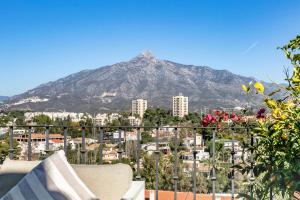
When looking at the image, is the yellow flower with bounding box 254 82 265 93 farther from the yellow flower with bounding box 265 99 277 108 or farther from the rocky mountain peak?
the rocky mountain peak

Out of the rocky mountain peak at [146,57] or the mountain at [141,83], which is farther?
the rocky mountain peak at [146,57]

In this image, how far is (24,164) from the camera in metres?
2.13

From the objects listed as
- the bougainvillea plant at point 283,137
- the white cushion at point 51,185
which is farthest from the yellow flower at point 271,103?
the white cushion at point 51,185

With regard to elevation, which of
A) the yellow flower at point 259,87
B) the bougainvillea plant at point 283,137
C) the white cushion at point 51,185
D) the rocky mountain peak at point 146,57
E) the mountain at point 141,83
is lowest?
the white cushion at point 51,185

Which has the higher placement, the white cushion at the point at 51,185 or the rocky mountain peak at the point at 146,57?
the rocky mountain peak at the point at 146,57

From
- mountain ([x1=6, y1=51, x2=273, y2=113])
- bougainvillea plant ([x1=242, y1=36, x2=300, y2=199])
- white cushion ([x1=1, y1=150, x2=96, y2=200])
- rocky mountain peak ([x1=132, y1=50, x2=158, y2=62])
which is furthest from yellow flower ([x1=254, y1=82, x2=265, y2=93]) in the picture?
rocky mountain peak ([x1=132, y1=50, x2=158, y2=62])

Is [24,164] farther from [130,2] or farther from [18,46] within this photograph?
[18,46]

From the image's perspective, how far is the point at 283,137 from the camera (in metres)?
1.63

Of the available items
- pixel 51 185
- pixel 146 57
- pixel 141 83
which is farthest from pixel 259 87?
pixel 146 57

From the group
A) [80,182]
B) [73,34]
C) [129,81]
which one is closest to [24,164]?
[80,182]

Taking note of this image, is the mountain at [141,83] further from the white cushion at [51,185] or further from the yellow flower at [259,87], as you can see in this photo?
the yellow flower at [259,87]

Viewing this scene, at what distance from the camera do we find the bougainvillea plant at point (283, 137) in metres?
1.49

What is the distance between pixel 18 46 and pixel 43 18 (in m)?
17.8

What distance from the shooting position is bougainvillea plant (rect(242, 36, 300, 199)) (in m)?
1.49
